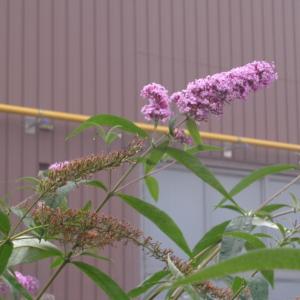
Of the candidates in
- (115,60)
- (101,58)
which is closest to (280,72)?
(115,60)

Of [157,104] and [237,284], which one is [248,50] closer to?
[157,104]

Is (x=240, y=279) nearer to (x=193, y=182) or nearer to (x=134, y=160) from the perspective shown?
(x=134, y=160)

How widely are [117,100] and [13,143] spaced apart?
1.04m

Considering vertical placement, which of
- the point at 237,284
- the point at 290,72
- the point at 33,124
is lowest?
the point at 237,284

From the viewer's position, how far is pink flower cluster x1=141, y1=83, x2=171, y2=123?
140 cm

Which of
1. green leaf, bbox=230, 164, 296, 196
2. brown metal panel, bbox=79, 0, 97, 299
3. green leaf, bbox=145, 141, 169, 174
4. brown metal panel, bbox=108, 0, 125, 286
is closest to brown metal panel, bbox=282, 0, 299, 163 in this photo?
brown metal panel, bbox=108, 0, 125, 286

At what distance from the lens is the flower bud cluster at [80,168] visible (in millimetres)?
1074

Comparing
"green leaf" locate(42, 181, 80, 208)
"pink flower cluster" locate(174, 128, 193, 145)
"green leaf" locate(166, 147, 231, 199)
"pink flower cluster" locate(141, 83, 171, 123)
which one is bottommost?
"green leaf" locate(42, 181, 80, 208)

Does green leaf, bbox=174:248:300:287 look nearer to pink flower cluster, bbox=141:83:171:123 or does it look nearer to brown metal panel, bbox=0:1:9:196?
pink flower cluster, bbox=141:83:171:123

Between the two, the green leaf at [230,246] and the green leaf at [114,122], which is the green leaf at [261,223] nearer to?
the green leaf at [230,246]

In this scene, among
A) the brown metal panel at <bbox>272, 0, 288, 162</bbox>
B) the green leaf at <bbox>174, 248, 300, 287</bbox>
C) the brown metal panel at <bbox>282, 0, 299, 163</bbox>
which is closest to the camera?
the green leaf at <bbox>174, 248, 300, 287</bbox>

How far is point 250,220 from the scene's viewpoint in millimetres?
1377

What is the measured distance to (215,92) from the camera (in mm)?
1319

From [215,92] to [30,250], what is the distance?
38cm
